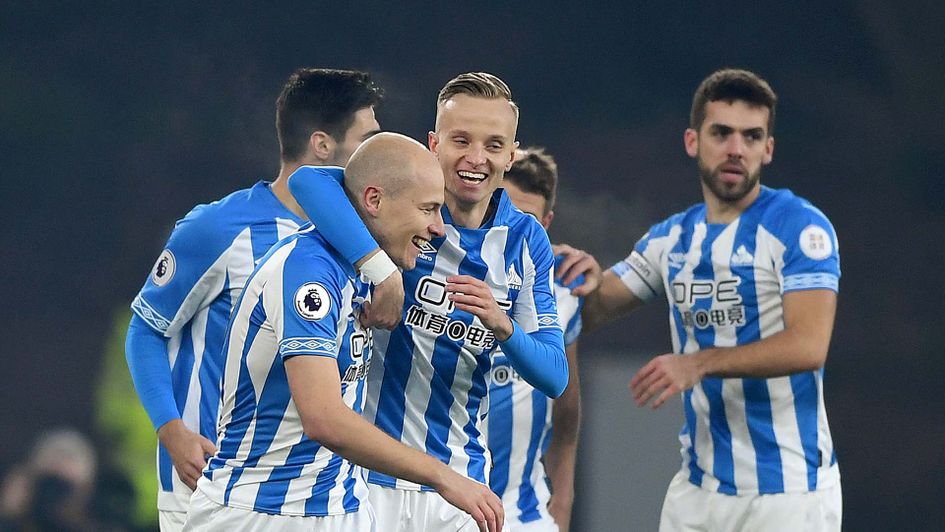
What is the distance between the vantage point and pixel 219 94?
621 cm

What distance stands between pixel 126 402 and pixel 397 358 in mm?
3324

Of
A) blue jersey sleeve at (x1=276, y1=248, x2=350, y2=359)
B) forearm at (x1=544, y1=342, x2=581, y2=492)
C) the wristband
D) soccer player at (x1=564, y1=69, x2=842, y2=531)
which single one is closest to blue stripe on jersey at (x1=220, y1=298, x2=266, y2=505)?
blue jersey sleeve at (x1=276, y1=248, x2=350, y2=359)

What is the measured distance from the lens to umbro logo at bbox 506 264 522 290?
3.12 meters

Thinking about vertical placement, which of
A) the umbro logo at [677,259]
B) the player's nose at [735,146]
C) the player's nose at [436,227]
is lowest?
the player's nose at [436,227]

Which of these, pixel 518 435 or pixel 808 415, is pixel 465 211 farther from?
pixel 808 415

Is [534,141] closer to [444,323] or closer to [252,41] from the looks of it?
[252,41]

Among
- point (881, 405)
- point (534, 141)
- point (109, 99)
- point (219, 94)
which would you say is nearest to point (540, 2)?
point (534, 141)

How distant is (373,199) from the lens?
8.92ft

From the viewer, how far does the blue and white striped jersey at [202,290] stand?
11.3ft

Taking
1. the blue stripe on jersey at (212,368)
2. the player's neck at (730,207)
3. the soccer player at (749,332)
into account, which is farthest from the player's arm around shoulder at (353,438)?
the player's neck at (730,207)

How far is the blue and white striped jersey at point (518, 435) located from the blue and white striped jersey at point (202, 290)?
2.95ft

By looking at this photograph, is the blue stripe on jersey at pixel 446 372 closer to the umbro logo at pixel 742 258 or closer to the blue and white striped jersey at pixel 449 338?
the blue and white striped jersey at pixel 449 338

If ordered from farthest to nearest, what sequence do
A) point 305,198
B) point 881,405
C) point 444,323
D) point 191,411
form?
point 881,405
point 191,411
point 444,323
point 305,198

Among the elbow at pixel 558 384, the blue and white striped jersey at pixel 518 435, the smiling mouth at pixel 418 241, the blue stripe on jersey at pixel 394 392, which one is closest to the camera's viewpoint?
the smiling mouth at pixel 418 241
